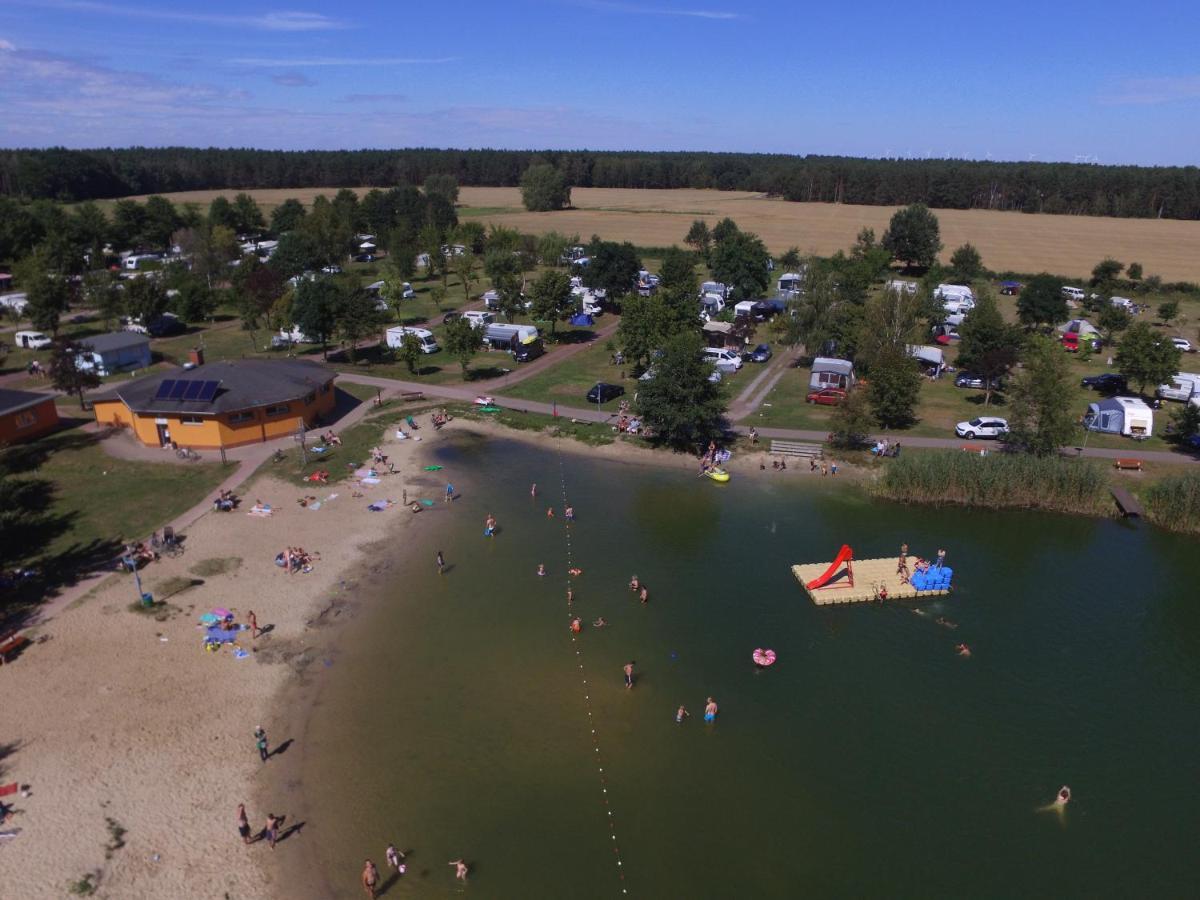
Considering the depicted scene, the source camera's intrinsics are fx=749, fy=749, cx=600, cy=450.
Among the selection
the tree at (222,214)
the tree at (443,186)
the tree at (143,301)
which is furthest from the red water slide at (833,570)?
the tree at (443,186)

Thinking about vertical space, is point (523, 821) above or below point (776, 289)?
below

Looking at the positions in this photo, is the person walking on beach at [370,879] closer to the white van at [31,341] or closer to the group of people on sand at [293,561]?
the group of people on sand at [293,561]

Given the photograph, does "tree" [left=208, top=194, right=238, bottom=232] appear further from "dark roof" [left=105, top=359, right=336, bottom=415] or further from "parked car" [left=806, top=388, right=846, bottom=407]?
"parked car" [left=806, top=388, right=846, bottom=407]

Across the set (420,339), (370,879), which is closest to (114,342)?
(420,339)

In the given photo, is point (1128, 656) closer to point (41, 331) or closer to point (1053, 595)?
point (1053, 595)

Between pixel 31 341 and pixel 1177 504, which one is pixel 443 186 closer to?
pixel 31 341

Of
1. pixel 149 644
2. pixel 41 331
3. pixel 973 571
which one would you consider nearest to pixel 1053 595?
pixel 973 571

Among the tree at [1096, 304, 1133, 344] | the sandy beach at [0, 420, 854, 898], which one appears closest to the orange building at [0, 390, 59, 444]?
the sandy beach at [0, 420, 854, 898]
